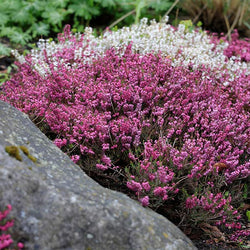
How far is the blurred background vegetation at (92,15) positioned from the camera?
5941 mm

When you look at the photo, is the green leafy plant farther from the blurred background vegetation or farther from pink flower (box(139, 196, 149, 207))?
pink flower (box(139, 196, 149, 207))

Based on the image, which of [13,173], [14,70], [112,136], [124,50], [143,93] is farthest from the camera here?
[14,70]

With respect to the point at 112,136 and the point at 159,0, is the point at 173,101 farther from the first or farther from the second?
the point at 159,0

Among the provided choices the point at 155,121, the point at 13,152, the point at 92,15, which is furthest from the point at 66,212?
the point at 92,15

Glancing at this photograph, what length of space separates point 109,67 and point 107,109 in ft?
2.16

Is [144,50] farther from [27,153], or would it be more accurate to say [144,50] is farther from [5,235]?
[5,235]

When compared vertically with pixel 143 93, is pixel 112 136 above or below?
below

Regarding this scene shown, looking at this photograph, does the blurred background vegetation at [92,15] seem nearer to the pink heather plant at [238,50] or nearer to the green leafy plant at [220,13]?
the green leafy plant at [220,13]

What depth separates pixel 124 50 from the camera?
159 inches

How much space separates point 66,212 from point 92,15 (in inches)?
219

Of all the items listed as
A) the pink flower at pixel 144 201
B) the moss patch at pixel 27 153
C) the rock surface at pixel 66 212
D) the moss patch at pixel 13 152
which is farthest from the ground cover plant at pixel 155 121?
the moss patch at pixel 13 152

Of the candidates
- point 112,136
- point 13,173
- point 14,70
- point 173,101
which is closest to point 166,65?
point 173,101

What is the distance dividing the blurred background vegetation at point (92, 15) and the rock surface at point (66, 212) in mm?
4037

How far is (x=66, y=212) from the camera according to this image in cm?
173
